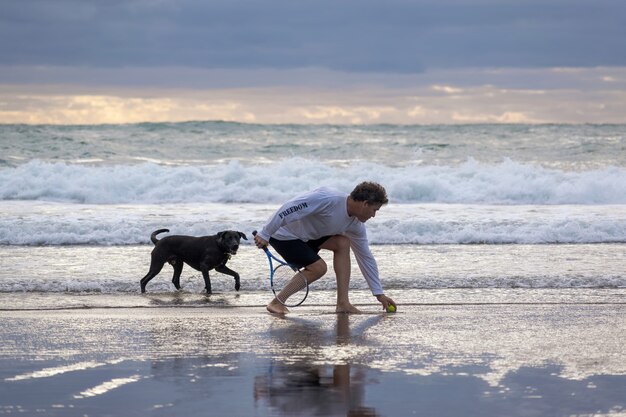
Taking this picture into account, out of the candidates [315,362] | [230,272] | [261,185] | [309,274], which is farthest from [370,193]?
[261,185]

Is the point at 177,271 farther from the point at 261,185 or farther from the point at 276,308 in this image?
the point at 261,185

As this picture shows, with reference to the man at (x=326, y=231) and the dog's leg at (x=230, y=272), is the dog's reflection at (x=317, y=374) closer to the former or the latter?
the man at (x=326, y=231)

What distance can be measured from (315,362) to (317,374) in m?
0.40

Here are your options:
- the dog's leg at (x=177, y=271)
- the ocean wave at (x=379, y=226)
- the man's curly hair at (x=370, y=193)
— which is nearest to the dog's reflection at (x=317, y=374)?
the man's curly hair at (x=370, y=193)

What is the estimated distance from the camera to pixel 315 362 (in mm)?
6852

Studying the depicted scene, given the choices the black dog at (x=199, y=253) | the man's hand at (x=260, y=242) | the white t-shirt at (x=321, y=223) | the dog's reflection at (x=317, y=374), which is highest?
the white t-shirt at (x=321, y=223)

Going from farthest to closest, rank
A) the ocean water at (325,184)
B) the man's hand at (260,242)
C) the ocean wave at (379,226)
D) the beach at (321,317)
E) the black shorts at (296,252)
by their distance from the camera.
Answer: the ocean wave at (379,226)
the ocean water at (325,184)
the black shorts at (296,252)
the man's hand at (260,242)
the beach at (321,317)

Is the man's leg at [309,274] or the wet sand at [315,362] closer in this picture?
the wet sand at [315,362]

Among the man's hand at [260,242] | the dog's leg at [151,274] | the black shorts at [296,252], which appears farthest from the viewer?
the dog's leg at [151,274]

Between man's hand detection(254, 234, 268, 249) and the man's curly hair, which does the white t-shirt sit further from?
the man's curly hair

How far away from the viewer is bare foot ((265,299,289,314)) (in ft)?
30.5

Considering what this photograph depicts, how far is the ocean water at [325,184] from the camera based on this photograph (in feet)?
40.1

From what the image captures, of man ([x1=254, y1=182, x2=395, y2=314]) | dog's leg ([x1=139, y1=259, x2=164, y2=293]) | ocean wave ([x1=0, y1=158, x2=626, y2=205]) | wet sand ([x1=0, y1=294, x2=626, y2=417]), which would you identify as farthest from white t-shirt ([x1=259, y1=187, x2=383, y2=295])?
ocean wave ([x1=0, y1=158, x2=626, y2=205])

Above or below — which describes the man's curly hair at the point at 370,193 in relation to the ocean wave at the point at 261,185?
below
